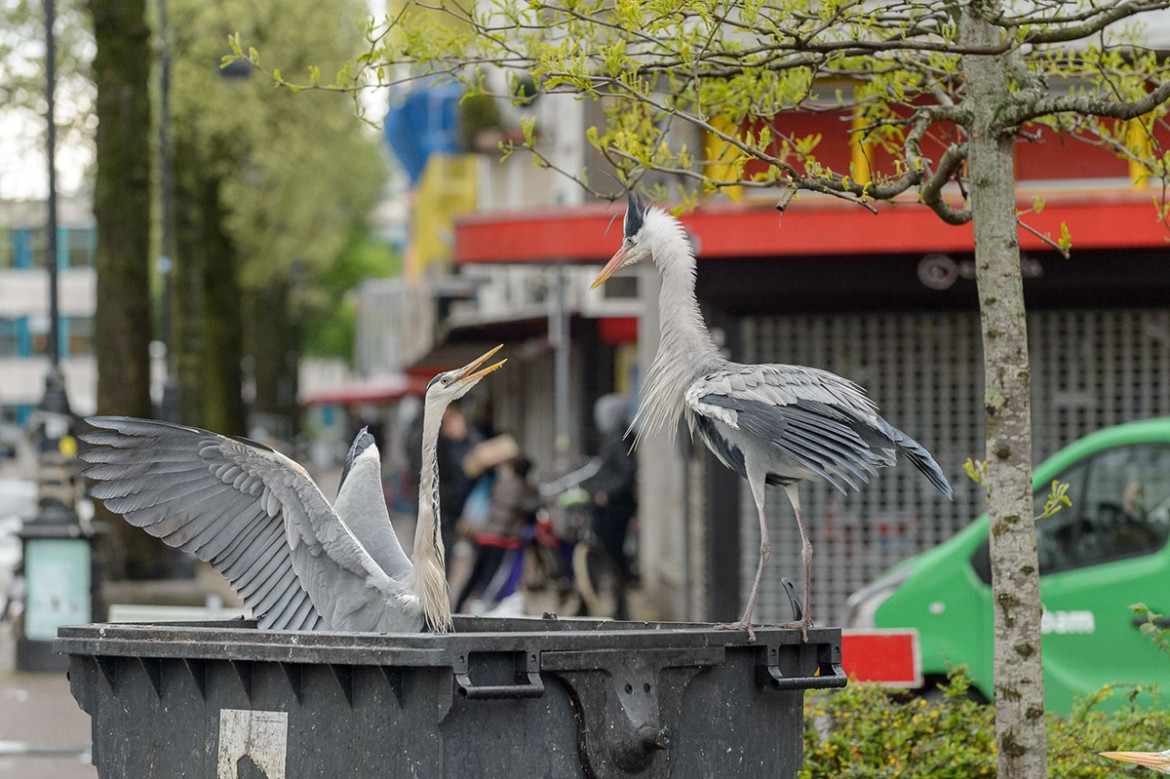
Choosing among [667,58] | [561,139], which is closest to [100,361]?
[561,139]

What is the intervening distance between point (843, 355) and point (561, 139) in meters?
13.1

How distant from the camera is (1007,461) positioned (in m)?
5.69

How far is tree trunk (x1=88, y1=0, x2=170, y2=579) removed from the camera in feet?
57.4

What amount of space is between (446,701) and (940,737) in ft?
8.69

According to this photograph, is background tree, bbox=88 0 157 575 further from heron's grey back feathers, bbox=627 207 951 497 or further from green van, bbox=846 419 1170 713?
heron's grey back feathers, bbox=627 207 951 497

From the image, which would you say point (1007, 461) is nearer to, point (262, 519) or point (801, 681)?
point (801, 681)

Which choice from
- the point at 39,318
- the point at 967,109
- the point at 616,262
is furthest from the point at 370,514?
the point at 39,318

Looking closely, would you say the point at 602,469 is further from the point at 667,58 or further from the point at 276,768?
the point at 276,768

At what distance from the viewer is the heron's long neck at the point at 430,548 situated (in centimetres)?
550

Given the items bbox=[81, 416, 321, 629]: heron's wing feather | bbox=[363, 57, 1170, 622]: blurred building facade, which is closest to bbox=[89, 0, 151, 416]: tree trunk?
bbox=[363, 57, 1170, 622]: blurred building facade

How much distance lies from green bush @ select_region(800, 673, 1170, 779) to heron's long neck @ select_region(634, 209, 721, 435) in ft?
4.42

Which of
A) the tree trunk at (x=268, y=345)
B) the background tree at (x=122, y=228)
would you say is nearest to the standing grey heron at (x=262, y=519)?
the background tree at (x=122, y=228)

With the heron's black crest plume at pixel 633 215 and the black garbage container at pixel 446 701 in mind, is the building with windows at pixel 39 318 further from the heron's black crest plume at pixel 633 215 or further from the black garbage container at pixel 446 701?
the black garbage container at pixel 446 701

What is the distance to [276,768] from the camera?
484 cm
